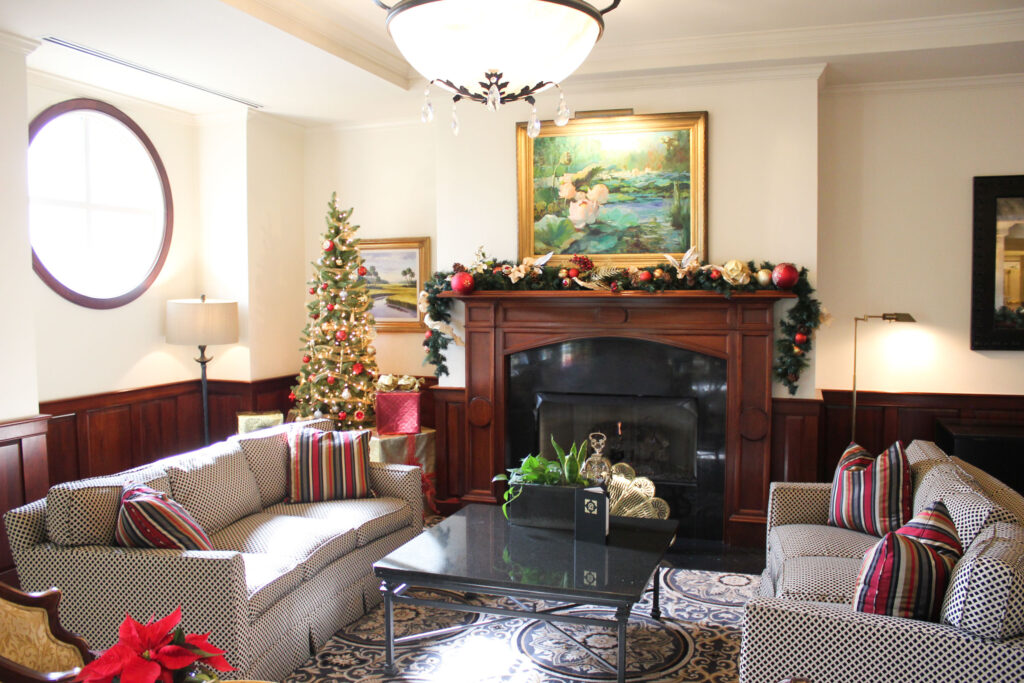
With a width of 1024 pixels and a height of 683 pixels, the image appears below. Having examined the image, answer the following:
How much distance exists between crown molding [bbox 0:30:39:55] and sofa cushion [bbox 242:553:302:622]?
308cm

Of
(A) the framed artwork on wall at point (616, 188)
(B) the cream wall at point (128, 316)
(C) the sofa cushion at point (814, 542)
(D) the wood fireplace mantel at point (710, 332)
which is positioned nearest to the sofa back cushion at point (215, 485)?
(B) the cream wall at point (128, 316)

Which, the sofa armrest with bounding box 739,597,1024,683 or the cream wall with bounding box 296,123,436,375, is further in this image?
the cream wall with bounding box 296,123,436,375

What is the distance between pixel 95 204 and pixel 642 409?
4.05 m

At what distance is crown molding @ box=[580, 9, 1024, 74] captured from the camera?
4.47 m

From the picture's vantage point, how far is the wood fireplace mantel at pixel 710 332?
16.5 feet

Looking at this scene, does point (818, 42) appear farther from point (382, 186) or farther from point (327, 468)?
point (327, 468)

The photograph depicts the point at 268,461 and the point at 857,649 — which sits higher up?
the point at 268,461

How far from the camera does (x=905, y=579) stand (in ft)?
8.11

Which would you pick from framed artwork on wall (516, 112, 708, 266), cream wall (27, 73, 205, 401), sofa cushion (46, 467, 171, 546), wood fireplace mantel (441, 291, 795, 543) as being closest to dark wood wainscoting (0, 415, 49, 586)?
cream wall (27, 73, 205, 401)

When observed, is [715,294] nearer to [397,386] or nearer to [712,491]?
[712,491]

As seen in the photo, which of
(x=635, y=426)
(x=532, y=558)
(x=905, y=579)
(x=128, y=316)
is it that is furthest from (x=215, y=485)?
(x=905, y=579)

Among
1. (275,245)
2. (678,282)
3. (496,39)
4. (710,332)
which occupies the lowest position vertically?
(710,332)

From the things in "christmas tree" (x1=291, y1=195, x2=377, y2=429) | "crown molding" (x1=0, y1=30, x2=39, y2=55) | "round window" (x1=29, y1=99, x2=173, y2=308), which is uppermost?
"crown molding" (x1=0, y1=30, x2=39, y2=55)

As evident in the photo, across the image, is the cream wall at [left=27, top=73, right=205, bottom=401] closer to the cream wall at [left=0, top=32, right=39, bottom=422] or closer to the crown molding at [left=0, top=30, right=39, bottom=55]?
the cream wall at [left=0, top=32, right=39, bottom=422]
